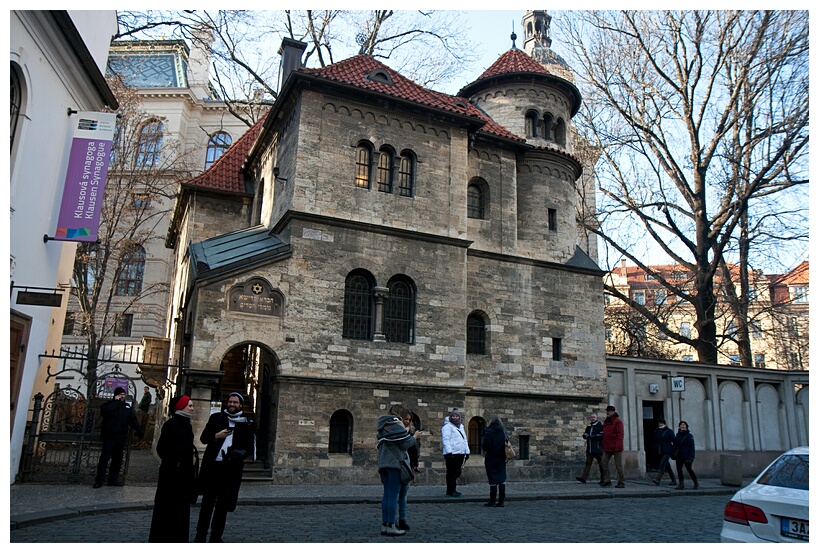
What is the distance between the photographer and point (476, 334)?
749 inches

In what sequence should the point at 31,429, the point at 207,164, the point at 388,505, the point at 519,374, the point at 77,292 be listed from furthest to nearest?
the point at 207,164
the point at 77,292
the point at 519,374
the point at 31,429
the point at 388,505

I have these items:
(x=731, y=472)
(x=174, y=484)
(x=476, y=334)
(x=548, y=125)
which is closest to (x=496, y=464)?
(x=174, y=484)

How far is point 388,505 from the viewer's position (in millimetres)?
8594

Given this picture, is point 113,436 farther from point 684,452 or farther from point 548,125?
point 548,125

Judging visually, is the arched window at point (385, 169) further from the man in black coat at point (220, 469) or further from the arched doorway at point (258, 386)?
the man in black coat at point (220, 469)

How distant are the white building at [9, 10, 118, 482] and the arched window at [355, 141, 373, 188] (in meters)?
6.82

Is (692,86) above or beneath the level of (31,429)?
above

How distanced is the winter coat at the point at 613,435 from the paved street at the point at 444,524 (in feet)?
A: 10.4

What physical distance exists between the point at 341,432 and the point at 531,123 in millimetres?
12657

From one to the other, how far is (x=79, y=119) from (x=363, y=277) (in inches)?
300

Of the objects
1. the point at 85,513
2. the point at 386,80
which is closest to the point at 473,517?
the point at 85,513

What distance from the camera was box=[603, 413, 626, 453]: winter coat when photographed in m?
16.1

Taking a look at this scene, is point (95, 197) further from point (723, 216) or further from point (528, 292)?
point (723, 216)

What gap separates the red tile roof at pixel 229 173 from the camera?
21844 mm
